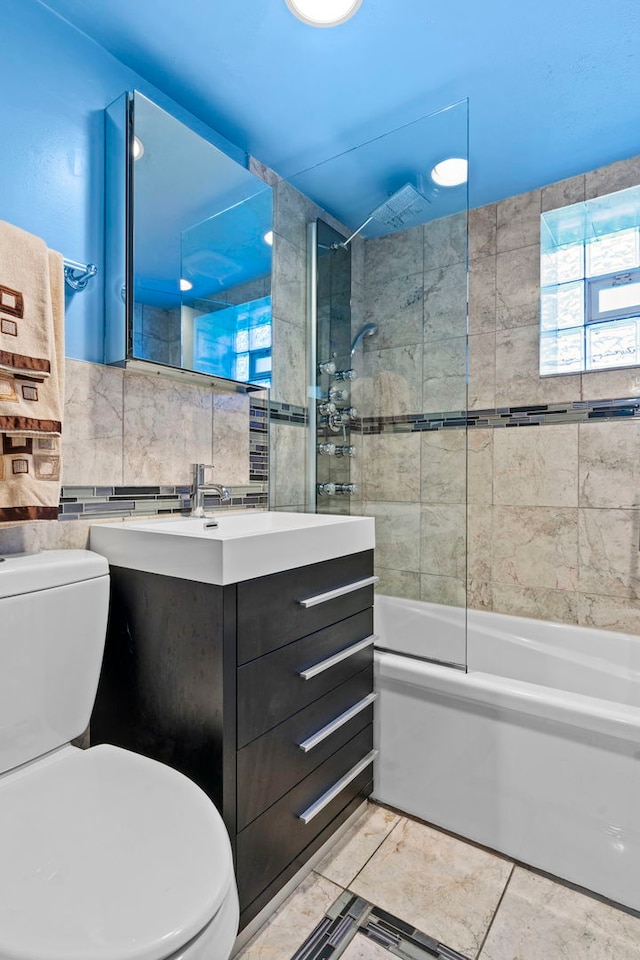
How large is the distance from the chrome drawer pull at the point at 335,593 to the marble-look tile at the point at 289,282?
3.91 ft

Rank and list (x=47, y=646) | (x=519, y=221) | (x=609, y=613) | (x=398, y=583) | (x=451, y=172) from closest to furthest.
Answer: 1. (x=47, y=646)
2. (x=451, y=172)
3. (x=398, y=583)
4. (x=609, y=613)
5. (x=519, y=221)

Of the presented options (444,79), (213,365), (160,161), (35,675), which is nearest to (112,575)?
(35,675)

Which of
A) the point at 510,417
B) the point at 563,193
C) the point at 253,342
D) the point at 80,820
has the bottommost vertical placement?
the point at 80,820

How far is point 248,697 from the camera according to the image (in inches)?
48.8

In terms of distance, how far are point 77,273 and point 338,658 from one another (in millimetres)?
1323

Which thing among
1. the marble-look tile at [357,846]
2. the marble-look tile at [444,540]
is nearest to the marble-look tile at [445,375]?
the marble-look tile at [444,540]

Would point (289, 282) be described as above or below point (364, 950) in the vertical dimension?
above

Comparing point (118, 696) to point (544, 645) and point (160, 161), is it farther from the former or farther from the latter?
point (544, 645)

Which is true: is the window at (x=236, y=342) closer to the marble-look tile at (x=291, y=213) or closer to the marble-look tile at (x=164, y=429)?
the marble-look tile at (x=164, y=429)

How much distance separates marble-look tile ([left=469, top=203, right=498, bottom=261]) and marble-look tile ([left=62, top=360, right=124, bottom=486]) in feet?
6.12

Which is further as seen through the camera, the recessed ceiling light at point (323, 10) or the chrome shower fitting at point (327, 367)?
the chrome shower fitting at point (327, 367)

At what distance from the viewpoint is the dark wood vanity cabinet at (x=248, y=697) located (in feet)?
3.95

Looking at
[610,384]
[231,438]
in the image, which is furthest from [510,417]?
[231,438]

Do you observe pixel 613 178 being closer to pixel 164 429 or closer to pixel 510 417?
pixel 510 417
